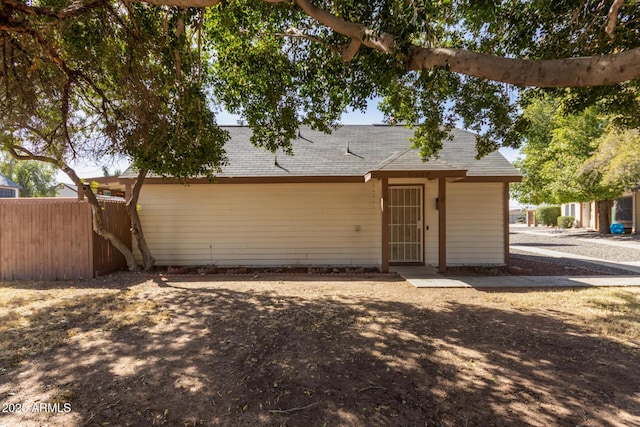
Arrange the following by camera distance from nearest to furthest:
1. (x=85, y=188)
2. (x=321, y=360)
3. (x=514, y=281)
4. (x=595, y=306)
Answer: (x=321, y=360), (x=595, y=306), (x=514, y=281), (x=85, y=188)

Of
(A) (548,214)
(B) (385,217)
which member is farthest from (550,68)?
(A) (548,214)

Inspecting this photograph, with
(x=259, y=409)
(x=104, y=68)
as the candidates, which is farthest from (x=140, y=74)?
(x=259, y=409)

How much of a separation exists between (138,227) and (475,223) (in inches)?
379

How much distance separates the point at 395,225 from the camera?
9578mm

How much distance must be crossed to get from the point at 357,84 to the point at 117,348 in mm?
6026

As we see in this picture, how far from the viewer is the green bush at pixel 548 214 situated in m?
33.5

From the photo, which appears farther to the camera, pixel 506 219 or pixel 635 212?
pixel 635 212

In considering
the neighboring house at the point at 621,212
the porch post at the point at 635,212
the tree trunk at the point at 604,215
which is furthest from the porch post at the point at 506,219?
the porch post at the point at 635,212

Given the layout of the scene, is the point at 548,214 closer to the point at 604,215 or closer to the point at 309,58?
the point at 604,215

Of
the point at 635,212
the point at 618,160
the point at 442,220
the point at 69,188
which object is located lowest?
the point at 442,220

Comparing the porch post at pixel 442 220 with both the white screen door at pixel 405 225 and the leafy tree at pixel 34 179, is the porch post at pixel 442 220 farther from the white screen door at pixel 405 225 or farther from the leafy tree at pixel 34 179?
the leafy tree at pixel 34 179

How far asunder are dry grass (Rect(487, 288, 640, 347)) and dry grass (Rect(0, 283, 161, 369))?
253 inches

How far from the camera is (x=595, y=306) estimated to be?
5.53 metres

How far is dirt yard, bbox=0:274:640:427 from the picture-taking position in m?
2.67
